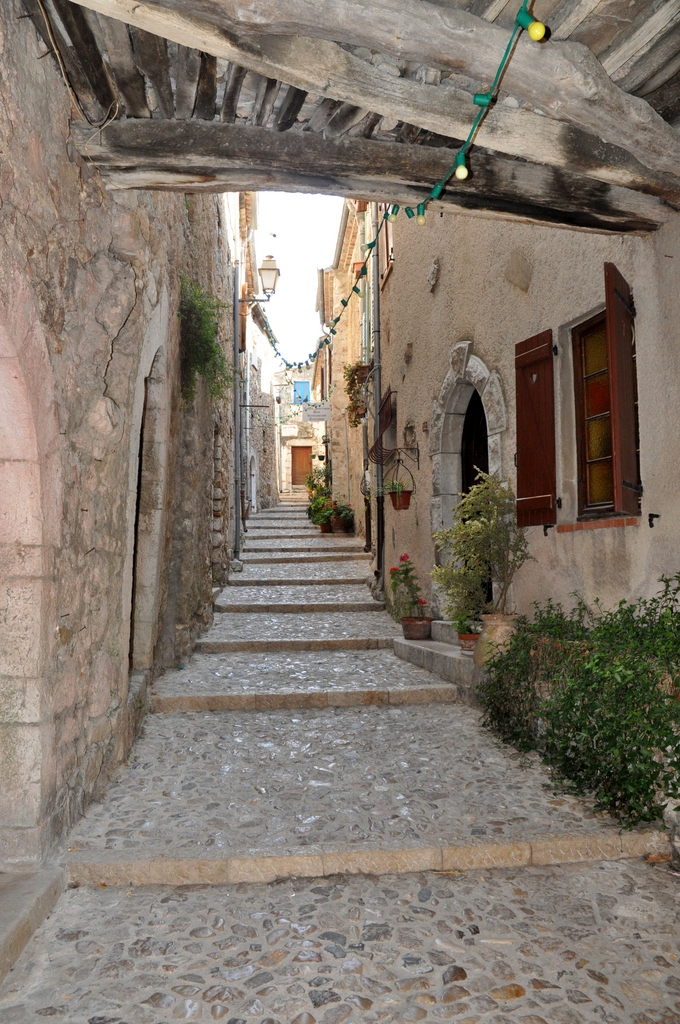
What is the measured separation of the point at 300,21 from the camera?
221 centimetres

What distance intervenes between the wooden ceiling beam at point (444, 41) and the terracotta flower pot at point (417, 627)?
5047mm

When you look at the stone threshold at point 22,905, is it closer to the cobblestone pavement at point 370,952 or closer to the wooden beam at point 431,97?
the cobblestone pavement at point 370,952

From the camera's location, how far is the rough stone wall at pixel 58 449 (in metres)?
2.61

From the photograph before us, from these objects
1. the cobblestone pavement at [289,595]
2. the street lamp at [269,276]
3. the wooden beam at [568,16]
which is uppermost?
the street lamp at [269,276]

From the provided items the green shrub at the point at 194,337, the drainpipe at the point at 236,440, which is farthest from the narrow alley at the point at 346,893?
the drainpipe at the point at 236,440

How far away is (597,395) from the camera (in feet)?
15.0

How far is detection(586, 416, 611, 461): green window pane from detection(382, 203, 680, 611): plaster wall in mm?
126

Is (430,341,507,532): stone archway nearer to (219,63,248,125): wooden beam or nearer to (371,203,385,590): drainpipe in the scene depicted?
(371,203,385,590): drainpipe

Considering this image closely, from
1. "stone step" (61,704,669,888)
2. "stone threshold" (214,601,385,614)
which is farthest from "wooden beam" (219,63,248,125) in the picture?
"stone threshold" (214,601,385,614)

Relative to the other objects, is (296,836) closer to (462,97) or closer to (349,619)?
(462,97)

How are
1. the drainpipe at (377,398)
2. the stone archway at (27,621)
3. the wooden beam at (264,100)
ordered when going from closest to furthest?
the stone archway at (27,621)
the wooden beam at (264,100)
the drainpipe at (377,398)

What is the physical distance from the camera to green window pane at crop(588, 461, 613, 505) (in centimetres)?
444

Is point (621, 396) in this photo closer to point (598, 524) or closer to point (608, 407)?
point (608, 407)

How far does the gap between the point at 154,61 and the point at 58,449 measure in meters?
1.54
